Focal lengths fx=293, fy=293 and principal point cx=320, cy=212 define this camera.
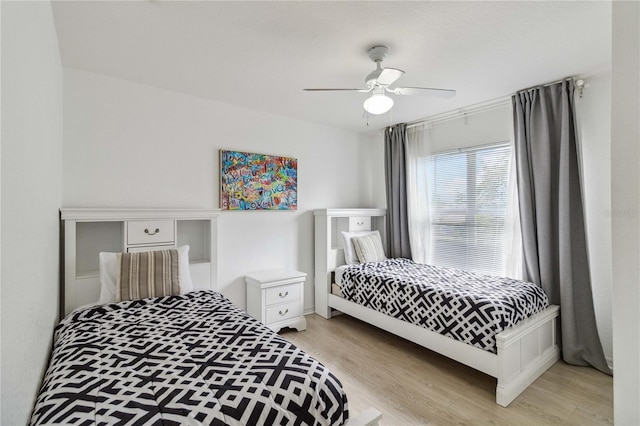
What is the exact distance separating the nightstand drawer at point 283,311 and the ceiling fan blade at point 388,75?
233 centimetres

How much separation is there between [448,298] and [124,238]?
2.71 metres

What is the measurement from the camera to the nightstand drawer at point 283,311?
9.98 feet

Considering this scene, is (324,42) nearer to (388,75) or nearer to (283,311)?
(388,75)

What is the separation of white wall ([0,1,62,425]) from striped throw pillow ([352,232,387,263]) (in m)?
2.82

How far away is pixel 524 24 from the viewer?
179 centimetres

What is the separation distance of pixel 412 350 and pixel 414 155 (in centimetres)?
235

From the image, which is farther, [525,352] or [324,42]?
[525,352]

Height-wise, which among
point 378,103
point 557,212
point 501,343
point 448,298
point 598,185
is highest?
point 378,103

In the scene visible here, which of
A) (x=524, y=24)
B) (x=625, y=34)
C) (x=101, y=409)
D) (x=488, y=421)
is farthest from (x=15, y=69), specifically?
(x=488, y=421)

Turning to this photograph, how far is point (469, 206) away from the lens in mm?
3354

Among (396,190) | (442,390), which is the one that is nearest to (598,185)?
(396,190)

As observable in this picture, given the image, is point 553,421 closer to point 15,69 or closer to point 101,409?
point 101,409

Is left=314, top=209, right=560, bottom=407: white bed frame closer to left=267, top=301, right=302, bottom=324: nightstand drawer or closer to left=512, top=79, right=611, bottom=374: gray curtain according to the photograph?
left=512, top=79, right=611, bottom=374: gray curtain

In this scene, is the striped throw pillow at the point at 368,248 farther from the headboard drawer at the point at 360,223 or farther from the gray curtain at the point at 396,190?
the gray curtain at the point at 396,190
